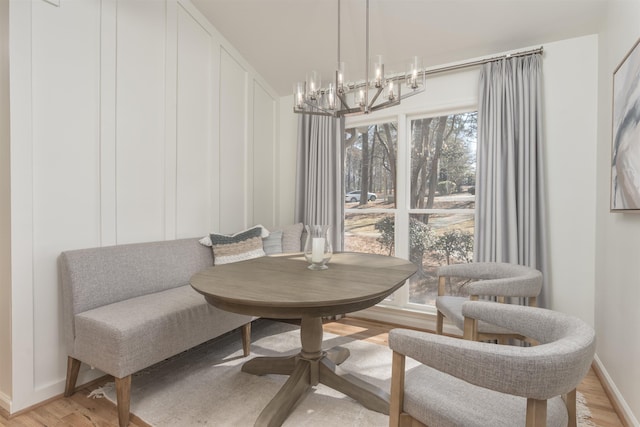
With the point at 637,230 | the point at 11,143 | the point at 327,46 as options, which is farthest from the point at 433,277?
the point at 11,143

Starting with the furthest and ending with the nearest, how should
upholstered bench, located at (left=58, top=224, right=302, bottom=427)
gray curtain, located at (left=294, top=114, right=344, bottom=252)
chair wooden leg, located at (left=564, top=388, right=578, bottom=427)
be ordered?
1. gray curtain, located at (left=294, top=114, right=344, bottom=252)
2. upholstered bench, located at (left=58, top=224, right=302, bottom=427)
3. chair wooden leg, located at (left=564, top=388, right=578, bottom=427)

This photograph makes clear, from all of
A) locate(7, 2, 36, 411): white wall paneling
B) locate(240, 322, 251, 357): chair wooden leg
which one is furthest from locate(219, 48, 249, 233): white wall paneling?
locate(7, 2, 36, 411): white wall paneling

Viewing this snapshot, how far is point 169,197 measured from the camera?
2.69m

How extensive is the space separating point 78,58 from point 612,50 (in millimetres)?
3373

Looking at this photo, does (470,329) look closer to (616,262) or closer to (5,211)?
(616,262)

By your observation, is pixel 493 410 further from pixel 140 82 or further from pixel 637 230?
Answer: pixel 140 82

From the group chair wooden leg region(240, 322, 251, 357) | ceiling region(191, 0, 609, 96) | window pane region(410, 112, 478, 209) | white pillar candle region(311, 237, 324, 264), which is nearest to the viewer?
white pillar candle region(311, 237, 324, 264)

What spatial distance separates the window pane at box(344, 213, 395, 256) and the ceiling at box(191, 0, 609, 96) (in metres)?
1.44

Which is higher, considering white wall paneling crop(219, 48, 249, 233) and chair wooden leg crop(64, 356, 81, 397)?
white wall paneling crop(219, 48, 249, 233)

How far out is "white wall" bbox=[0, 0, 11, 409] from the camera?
1.80 meters

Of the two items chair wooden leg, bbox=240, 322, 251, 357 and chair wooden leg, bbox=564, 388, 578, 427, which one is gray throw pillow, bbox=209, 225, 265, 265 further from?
chair wooden leg, bbox=564, 388, 578, 427

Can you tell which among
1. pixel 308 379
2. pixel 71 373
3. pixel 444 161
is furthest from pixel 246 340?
pixel 444 161

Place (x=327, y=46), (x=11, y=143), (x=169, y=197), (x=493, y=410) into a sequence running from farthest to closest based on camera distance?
(x=327, y=46), (x=169, y=197), (x=11, y=143), (x=493, y=410)

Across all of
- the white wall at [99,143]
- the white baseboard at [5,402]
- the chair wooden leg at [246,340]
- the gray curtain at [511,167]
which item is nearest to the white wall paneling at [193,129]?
the white wall at [99,143]
